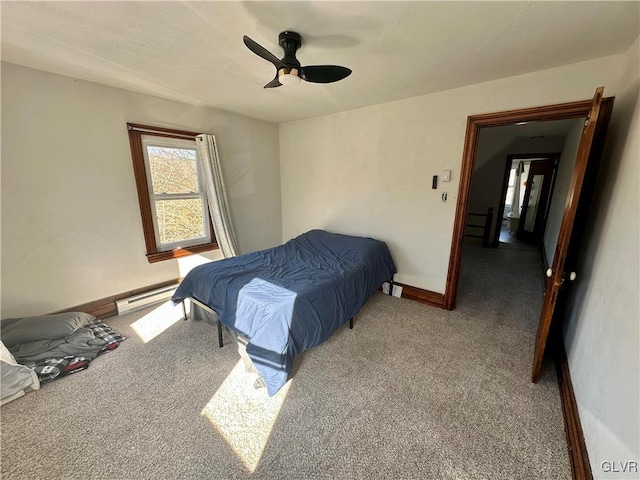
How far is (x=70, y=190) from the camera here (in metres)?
2.32

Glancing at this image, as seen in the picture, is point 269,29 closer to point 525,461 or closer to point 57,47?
point 57,47

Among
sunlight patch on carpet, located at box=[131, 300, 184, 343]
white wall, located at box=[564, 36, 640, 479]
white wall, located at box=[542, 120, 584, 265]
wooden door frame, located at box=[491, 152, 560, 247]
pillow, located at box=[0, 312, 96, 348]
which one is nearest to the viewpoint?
white wall, located at box=[564, 36, 640, 479]

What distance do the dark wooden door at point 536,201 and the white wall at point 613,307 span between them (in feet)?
14.9

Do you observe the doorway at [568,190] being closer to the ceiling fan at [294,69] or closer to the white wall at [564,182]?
the white wall at [564,182]

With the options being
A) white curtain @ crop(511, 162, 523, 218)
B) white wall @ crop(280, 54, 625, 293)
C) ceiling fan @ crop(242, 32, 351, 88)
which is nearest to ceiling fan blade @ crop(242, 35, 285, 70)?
ceiling fan @ crop(242, 32, 351, 88)

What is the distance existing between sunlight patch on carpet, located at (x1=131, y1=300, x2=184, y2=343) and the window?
1.99 ft

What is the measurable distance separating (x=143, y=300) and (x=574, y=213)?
3.89m

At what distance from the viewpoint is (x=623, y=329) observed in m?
1.11

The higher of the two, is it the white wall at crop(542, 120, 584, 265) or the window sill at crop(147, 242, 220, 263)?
the white wall at crop(542, 120, 584, 265)

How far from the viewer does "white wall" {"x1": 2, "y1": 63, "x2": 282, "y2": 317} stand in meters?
2.06

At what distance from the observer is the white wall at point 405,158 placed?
2.12 metres

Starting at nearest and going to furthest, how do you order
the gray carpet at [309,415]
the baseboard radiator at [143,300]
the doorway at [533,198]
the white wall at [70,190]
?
1. the gray carpet at [309,415]
2. the white wall at [70,190]
3. the baseboard radiator at [143,300]
4. the doorway at [533,198]

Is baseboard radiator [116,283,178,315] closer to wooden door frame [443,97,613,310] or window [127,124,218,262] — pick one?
window [127,124,218,262]

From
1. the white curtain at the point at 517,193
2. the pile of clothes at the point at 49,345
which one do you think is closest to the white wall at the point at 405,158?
the pile of clothes at the point at 49,345
